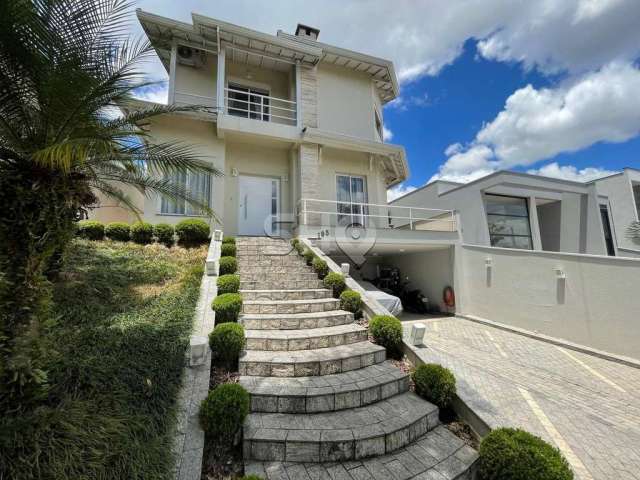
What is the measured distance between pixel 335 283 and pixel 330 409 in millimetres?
3135

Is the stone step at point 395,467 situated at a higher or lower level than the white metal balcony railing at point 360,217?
lower

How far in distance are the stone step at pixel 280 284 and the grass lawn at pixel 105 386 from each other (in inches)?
44.2

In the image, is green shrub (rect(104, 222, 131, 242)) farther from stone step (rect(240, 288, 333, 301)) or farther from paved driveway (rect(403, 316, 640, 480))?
paved driveway (rect(403, 316, 640, 480))

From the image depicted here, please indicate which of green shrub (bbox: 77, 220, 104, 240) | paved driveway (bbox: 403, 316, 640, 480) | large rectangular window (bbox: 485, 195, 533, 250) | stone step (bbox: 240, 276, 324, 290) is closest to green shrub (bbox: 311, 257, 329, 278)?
stone step (bbox: 240, 276, 324, 290)

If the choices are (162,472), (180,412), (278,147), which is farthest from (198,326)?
(278,147)

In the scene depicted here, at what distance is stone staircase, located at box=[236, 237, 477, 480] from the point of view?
110 inches

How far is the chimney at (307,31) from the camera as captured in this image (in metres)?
12.7

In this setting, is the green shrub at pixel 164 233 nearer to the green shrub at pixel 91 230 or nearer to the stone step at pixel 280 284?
the green shrub at pixel 91 230

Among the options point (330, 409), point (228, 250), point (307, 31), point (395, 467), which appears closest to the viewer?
point (395, 467)

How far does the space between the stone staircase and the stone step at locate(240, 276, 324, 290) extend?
95 cm

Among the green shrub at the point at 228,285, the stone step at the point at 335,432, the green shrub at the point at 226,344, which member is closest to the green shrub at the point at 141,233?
the green shrub at the point at 228,285

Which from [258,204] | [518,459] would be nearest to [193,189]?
[258,204]

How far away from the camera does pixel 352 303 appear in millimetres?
5660

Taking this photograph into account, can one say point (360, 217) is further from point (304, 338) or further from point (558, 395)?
point (558, 395)
